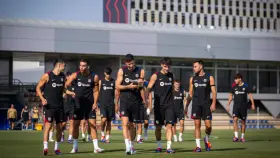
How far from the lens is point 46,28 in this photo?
54.9 meters

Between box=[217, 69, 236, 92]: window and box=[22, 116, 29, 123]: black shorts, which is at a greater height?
box=[217, 69, 236, 92]: window

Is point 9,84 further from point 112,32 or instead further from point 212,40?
point 212,40

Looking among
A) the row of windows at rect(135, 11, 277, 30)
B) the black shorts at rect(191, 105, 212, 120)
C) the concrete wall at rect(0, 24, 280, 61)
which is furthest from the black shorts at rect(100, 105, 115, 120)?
the row of windows at rect(135, 11, 277, 30)

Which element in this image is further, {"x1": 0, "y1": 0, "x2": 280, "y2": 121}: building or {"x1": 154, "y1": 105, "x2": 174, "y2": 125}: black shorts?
{"x1": 0, "y1": 0, "x2": 280, "y2": 121}: building

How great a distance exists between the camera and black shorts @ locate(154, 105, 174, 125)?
16812 millimetres

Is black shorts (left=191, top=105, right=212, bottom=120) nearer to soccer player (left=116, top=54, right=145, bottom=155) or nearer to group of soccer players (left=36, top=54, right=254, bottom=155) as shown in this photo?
group of soccer players (left=36, top=54, right=254, bottom=155)

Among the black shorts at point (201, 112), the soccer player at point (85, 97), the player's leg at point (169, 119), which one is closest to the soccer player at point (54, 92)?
the soccer player at point (85, 97)

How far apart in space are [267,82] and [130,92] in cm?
5061

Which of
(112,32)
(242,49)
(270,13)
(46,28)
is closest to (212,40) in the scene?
(242,49)

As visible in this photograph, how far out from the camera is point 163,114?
16.9 m

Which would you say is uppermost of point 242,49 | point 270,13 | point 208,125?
point 270,13

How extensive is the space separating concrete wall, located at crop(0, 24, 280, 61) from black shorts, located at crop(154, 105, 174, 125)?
38.8 m

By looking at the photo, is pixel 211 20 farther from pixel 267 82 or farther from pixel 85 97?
pixel 85 97

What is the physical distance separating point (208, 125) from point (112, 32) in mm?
39514
